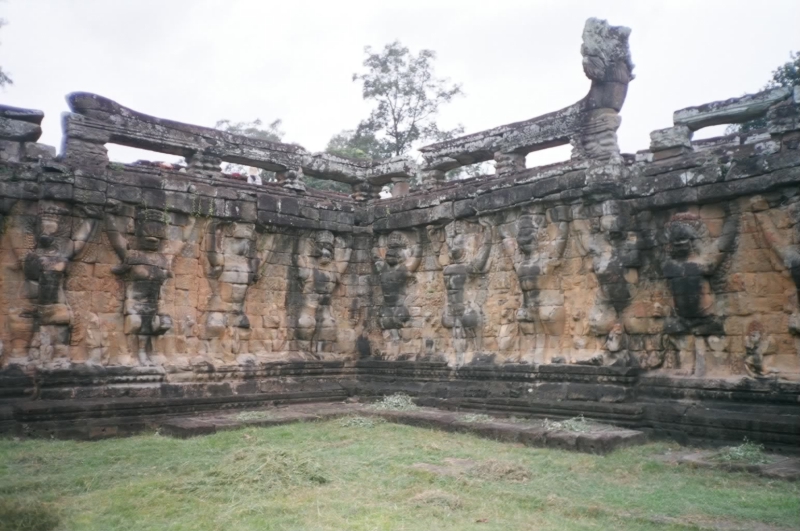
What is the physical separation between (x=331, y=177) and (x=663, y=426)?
8299mm

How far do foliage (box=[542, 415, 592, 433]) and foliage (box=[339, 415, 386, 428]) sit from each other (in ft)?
8.86

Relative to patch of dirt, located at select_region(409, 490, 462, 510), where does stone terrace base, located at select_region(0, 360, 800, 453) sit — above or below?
above

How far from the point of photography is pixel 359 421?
11133 mm

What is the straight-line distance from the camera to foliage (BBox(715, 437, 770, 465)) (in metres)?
7.66

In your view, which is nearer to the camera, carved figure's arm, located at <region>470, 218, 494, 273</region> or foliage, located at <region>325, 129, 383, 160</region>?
carved figure's arm, located at <region>470, 218, 494, 273</region>

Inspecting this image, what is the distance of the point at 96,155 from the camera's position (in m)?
11.4

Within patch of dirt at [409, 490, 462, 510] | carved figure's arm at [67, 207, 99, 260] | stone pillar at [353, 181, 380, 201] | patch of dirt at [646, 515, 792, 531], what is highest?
stone pillar at [353, 181, 380, 201]

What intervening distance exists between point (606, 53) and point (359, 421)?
689 centimetres

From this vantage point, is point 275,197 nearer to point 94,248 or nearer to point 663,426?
point 94,248

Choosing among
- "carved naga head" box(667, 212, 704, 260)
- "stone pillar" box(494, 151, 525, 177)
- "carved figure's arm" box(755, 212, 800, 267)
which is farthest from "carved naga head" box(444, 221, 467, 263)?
"carved figure's arm" box(755, 212, 800, 267)

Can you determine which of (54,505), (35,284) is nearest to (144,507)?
(54,505)

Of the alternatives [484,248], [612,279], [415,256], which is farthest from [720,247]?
[415,256]

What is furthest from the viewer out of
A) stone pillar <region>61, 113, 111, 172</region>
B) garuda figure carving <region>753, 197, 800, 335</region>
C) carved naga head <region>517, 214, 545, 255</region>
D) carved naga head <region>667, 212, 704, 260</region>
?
carved naga head <region>517, 214, 545, 255</region>

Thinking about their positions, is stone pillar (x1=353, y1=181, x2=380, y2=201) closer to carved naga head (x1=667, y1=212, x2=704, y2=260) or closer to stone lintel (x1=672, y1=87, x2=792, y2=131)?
stone lintel (x1=672, y1=87, x2=792, y2=131)
